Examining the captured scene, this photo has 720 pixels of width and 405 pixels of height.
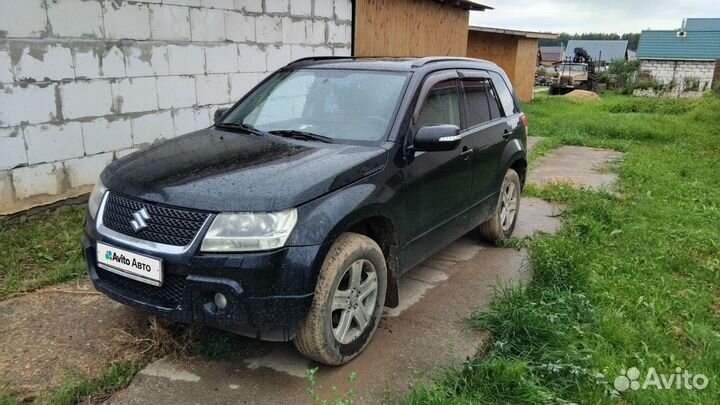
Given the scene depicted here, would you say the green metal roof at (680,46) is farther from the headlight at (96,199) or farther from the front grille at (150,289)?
the front grille at (150,289)

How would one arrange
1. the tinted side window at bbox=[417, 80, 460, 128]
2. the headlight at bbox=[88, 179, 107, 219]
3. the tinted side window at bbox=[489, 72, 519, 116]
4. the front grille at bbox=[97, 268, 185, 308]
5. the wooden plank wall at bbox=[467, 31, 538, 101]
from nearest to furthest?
the front grille at bbox=[97, 268, 185, 308] < the headlight at bbox=[88, 179, 107, 219] < the tinted side window at bbox=[417, 80, 460, 128] < the tinted side window at bbox=[489, 72, 519, 116] < the wooden plank wall at bbox=[467, 31, 538, 101]

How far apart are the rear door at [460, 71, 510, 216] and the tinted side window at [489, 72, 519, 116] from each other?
13cm

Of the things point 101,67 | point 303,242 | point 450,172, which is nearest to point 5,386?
point 303,242

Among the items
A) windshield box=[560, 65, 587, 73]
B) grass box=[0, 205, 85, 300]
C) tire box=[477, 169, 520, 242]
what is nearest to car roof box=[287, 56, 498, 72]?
tire box=[477, 169, 520, 242]

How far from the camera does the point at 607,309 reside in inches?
156

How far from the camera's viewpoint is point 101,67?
5.44 metres

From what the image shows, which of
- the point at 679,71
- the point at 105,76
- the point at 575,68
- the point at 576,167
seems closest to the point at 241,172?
the point at 105,76

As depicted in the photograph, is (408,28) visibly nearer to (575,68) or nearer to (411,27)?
(411,27)

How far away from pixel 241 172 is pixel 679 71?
1596 inches

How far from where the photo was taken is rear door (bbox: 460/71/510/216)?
178 inches

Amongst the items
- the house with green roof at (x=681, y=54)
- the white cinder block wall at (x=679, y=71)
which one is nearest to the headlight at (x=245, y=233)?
the white cinder block wall at (x=679, y=71)

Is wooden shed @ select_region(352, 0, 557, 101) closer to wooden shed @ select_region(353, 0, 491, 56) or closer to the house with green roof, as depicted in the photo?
wooden shed @ select_region(353, 0, 491, 56)

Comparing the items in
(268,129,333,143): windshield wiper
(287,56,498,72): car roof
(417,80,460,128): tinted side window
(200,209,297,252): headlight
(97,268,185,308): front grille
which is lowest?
(97,268,185,308): front grille

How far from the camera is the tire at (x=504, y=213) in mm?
5246
